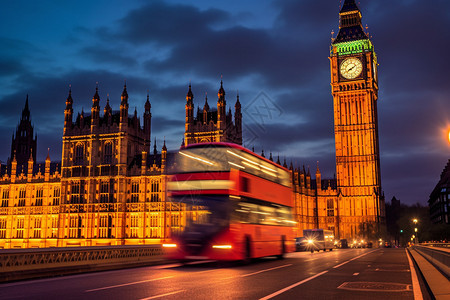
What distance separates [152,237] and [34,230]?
2339cm

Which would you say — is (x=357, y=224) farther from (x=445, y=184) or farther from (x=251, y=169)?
(x=251, y=169)

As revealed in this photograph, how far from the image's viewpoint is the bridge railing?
17453 mm

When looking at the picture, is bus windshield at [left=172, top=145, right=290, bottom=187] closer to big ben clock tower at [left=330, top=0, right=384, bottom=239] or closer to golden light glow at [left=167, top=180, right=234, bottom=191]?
golden light glow at [left=167, top=180, right=234, bottom=191]

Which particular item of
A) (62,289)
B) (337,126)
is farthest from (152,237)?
(62,289)

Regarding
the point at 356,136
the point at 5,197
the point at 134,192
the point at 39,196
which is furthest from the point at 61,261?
the point at 356,136

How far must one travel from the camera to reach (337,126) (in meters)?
108

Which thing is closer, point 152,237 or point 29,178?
point 152,237

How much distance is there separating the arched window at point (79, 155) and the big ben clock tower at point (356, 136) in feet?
185

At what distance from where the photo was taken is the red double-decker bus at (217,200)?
71.7 ft

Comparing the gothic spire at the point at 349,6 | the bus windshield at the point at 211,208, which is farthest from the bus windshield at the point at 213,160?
the gothic spire at the point at 349,6

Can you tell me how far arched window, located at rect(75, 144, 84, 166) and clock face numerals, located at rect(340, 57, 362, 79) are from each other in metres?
63.0

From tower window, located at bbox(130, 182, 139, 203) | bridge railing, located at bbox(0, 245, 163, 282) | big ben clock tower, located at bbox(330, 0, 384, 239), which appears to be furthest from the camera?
big ben clock tower, located at bbox(330, 0, 384, 239)

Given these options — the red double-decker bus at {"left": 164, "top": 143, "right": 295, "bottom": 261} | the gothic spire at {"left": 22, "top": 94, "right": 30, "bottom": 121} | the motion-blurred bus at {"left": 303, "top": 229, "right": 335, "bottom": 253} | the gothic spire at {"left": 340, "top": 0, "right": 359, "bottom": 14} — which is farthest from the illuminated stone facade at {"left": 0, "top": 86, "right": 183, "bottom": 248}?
the gothic spire at {"left": 340, "top": 0, "right": 359, "bottom": 14}

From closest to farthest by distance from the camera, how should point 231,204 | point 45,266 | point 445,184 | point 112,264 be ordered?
1. point 45,266
2. point 231,204
3. point 112,264
4. point 445,184
